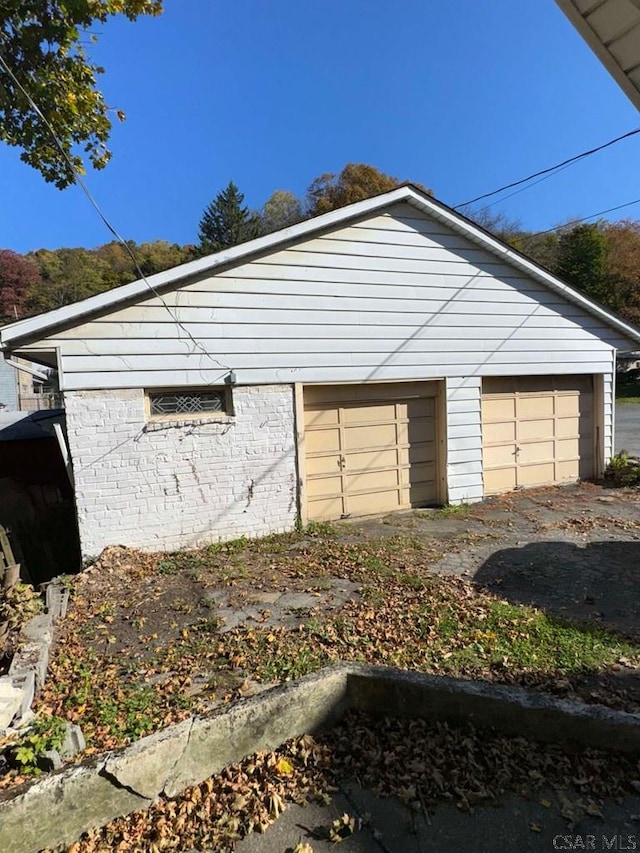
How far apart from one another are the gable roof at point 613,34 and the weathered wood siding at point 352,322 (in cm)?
489

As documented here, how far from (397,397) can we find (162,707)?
6.05 m

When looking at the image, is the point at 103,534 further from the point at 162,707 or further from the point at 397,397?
the point at 397,397

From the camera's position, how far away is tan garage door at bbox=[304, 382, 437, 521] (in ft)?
25.1

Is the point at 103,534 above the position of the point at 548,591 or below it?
above

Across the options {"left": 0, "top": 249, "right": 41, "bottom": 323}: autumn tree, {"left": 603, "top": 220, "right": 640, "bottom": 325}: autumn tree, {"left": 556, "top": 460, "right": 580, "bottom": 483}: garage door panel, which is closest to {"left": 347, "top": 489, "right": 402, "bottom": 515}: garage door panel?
{"left": 556, "top": 460, "right": 580, "bottom": 483}: garage door panel

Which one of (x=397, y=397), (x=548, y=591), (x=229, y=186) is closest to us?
(x=548, y=591)

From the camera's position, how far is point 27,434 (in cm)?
937

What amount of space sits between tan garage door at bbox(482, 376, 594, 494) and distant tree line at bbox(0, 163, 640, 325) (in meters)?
26.2

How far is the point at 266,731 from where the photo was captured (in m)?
2.57

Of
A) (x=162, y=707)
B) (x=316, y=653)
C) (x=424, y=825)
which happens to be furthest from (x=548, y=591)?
(x=162, y=707)

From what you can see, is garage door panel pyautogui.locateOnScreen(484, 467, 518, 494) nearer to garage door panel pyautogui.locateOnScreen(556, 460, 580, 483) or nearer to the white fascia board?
garage door panel pyautogui.locateOnScreen(556, 460, 580, 483)

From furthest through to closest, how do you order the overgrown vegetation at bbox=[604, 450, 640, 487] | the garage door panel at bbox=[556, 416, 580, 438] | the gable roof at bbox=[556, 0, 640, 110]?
1. the garage door panel at bbox=[556, 416, 580, 438]
2. the overgrown vegetation at bbox=[604, 450, 640, 487]
3. the gable roof at bbox=[556, 0, 640, 110]

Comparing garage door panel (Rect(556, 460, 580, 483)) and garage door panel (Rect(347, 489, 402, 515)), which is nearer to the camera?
garage door panel (Rect(347, 489, 402, 515))

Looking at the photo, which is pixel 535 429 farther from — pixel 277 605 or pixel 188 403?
pixel 277 605
